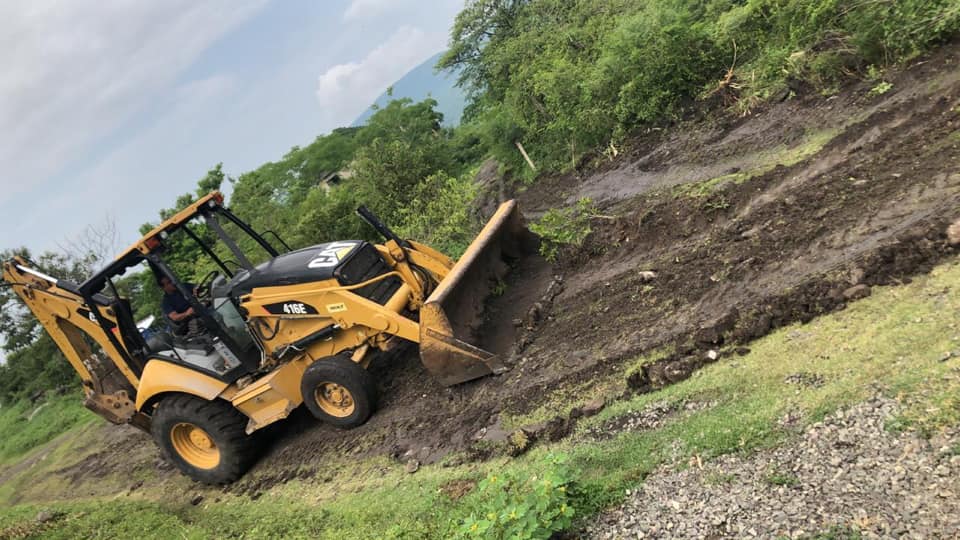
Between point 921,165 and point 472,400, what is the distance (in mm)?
4689

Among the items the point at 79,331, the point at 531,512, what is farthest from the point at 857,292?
the point at 79,331

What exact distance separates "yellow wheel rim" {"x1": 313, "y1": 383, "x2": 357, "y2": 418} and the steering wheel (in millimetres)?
1680

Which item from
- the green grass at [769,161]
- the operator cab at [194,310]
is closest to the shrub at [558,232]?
the green grass at [769,161]

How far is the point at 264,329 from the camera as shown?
664 centimetres

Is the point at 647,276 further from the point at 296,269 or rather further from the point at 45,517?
the point at 45,517

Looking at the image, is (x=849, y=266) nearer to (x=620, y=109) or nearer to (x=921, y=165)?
(x=921, y=165)

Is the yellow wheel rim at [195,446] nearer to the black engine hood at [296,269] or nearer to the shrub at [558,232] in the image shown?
the black engine hood at [296,269]

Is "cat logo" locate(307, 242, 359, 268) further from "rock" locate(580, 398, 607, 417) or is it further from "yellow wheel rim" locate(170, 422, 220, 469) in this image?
"rock" locate(580, 398, 607, 417)

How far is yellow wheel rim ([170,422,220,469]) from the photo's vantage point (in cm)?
693

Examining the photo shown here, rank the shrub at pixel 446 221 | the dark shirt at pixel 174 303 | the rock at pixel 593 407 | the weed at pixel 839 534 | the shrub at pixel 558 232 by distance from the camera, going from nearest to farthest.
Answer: the weed at pixel 839 534, the rock at pixel 593 407, the dark shirt at pixel 174 303, the shrub at pixel 558 232, the shrub at pixel 446 221

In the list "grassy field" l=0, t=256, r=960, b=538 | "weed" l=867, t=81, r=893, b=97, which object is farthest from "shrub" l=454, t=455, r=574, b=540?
"weed" l=867, t=81, r=893, b=97

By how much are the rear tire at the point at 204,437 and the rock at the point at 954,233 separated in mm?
6624

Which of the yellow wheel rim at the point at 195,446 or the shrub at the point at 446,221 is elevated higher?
the shrub at the point at 446,221

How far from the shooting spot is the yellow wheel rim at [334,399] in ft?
21.0
